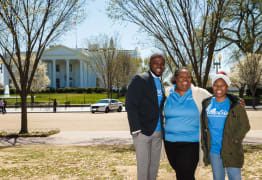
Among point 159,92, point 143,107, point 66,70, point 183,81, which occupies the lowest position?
point 143,107

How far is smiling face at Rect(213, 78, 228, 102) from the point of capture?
3.22 metres

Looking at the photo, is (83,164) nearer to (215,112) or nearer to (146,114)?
(146,114)

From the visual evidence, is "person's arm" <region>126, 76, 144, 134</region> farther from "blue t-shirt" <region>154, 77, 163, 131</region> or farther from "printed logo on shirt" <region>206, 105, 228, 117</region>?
"printed logo on shirt" <region>206, 105, 228, 117</region>

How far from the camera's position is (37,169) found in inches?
224

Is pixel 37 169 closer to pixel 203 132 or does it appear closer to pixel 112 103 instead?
pixel 203 132

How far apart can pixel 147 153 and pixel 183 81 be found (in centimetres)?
104

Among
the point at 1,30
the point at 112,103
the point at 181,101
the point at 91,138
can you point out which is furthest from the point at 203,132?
the point at 112,103

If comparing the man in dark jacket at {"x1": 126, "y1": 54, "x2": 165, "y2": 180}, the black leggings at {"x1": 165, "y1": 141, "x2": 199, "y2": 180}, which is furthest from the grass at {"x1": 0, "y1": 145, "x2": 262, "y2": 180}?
the black leggings at {"x1": 165, "y1": 141, "x2": 199, "y2": 180}

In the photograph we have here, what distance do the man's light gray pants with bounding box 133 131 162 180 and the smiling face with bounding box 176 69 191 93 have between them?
2.15 ft

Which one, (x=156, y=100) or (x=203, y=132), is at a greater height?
(x=156, y=100)

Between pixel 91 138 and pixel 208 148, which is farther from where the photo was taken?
pixel 91 138

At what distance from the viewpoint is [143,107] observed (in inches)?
138

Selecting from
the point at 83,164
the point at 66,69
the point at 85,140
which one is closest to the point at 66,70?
the point at 66,69

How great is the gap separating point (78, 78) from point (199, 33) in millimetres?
68924
